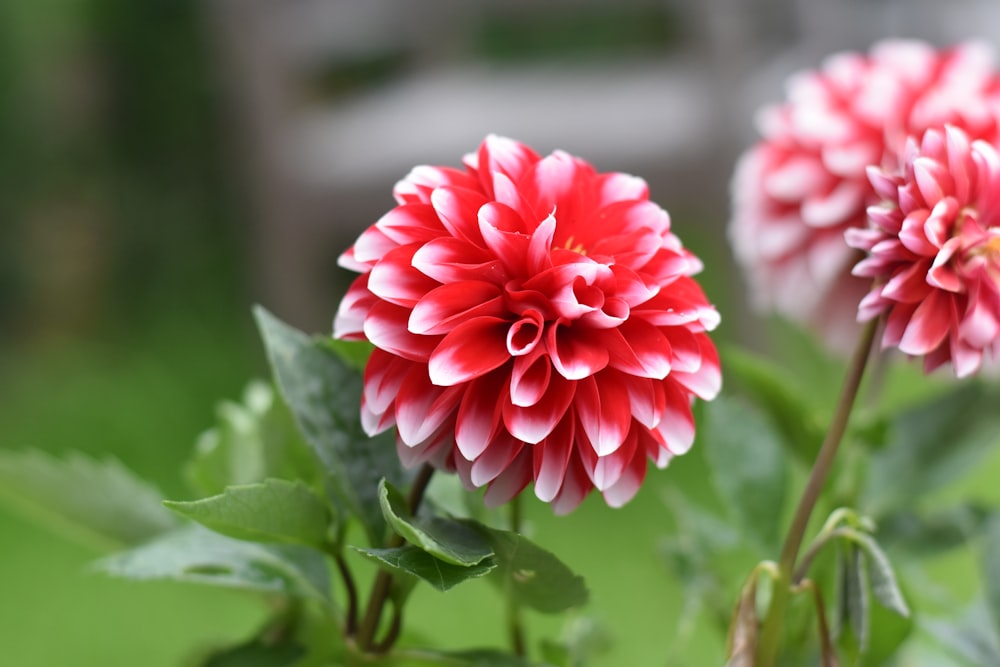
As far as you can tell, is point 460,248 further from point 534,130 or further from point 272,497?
point 534,130

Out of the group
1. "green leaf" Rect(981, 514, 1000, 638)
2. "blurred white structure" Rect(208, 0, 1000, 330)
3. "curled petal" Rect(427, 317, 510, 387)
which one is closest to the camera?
"curled petal" Rect(427, 317, 510, 387)

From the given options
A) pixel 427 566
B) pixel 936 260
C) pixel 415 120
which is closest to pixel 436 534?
pixel 427 566

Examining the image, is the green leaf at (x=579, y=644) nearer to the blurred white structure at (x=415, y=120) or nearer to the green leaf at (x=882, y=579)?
the green leaf at (x=882, y=579)

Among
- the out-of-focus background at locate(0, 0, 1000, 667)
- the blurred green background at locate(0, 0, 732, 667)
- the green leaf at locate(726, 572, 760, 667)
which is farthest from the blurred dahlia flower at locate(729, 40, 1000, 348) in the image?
the blurred green background at locate(0, 0, 732, 667)

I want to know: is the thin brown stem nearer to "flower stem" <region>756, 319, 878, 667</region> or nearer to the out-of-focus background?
"flower stem" <region>756, 319, 878, 667</region>

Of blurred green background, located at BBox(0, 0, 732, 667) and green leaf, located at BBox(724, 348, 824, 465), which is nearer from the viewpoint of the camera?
green leaf, located at BBox(724, 348, 824, 465)

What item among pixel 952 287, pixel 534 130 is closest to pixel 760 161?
pixel 952 287

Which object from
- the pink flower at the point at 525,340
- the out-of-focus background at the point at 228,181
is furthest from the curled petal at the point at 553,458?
the out-of-focus background at the point at 228,181

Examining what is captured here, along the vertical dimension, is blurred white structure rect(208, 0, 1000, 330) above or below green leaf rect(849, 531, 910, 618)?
below
